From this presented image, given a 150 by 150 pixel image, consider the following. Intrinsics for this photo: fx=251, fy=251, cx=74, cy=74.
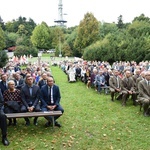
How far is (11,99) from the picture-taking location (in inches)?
336

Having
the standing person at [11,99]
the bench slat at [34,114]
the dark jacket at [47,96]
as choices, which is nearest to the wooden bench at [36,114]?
the bench slat at [34,114]

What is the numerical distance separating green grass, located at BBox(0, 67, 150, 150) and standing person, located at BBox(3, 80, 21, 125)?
0.64 metres

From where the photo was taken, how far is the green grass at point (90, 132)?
6.80 meters

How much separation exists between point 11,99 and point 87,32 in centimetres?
5563

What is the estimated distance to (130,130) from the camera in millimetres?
8016

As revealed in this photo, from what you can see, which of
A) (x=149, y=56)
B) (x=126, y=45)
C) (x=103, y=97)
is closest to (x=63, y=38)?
(x=126, y=45)

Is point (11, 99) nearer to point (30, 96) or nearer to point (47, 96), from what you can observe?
point (30, 96)

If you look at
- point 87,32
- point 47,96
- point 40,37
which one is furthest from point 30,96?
point 40,37

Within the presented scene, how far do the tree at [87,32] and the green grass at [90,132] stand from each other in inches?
2052

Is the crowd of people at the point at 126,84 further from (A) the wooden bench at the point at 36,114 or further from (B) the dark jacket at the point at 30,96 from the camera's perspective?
(B) the dark jacket at the point at 30,96

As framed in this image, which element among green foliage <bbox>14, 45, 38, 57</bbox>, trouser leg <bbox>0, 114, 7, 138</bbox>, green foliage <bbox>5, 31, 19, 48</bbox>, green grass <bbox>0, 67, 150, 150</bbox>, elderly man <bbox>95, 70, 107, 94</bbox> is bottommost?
green grass <bbox>0, 67, 150, 150</bbox>

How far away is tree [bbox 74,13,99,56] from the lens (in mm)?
62312

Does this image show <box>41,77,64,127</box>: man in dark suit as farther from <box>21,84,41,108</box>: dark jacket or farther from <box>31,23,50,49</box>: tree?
<box>31,23,50,49</box>: tree

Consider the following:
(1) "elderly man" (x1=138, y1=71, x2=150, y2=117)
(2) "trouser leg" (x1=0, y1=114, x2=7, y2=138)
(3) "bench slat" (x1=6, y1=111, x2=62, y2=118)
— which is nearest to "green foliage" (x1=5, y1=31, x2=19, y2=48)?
(1) "elderly man" (x1=138, y1=71, x2=150, y2=117)
